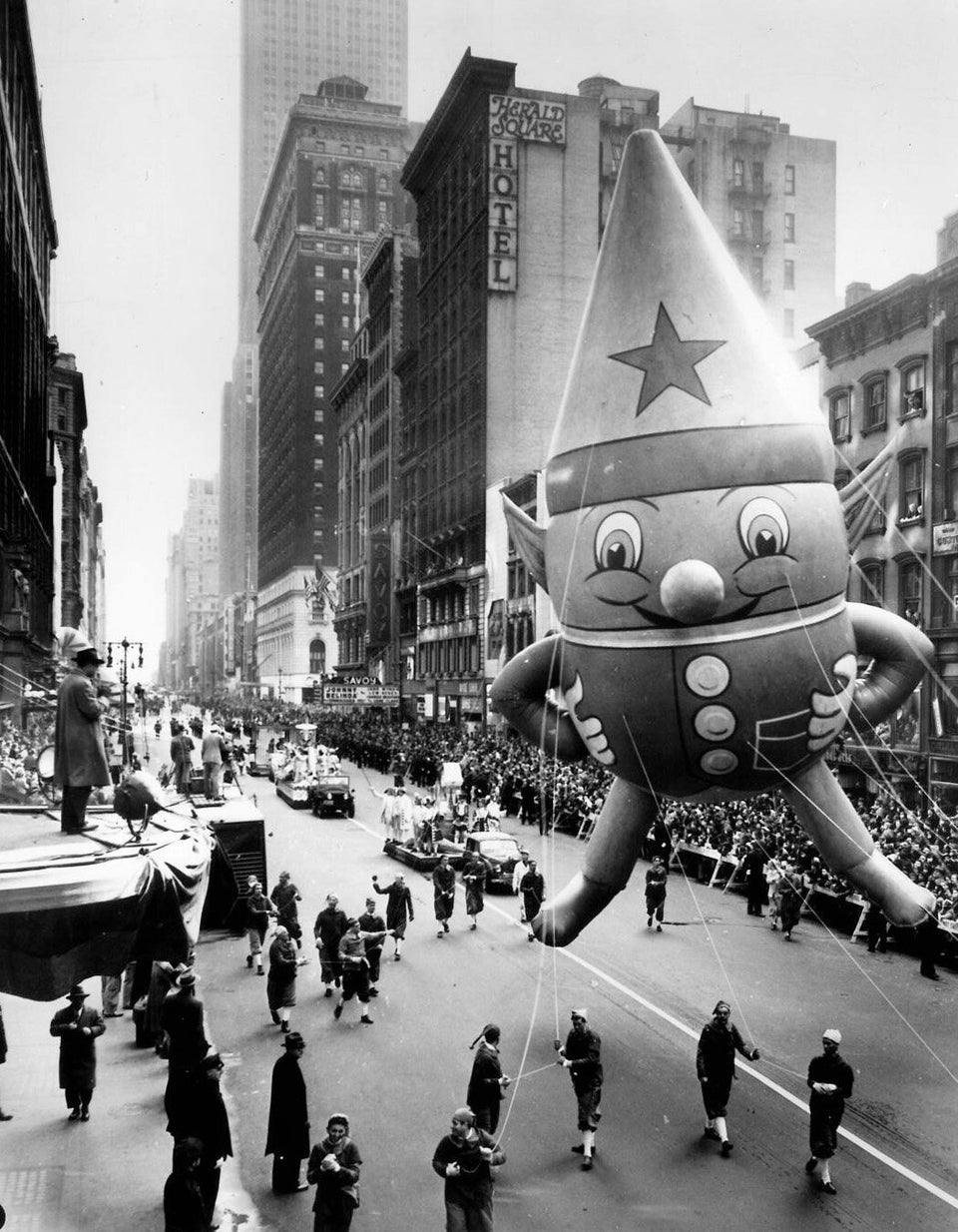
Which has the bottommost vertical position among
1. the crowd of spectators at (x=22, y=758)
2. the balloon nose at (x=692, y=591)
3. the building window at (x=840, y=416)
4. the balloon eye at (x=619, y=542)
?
the crowd of spectators at (x=22, y=758)

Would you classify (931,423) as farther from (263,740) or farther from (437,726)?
(263,740)

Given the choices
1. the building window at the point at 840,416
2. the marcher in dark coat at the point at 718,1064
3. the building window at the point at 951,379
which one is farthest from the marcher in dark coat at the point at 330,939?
the building window at the point at 951,379

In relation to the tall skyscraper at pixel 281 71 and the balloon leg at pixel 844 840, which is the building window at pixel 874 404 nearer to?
the balloon leg at pixel 844 840

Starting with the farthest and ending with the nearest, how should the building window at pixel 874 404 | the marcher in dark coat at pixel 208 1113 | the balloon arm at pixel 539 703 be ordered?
the building window at pixel 874 404 → the marcher in dark coat at pixel 208 1113 → the balloon arm at pixel 539 703

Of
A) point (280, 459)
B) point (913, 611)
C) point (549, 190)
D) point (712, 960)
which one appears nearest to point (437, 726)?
point (549, 190)

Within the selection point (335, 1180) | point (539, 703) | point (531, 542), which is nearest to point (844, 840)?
point (539, 703)

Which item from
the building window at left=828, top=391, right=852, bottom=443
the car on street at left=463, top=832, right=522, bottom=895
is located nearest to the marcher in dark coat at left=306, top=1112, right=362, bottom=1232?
the car on street at left=463, top=832, right=522, bottom=895

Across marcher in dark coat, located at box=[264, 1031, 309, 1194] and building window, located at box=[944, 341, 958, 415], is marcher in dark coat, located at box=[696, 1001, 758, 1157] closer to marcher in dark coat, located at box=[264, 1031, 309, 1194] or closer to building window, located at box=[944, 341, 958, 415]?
marcher in dark coat, located at box=[264, 1031, 309, 1194]
